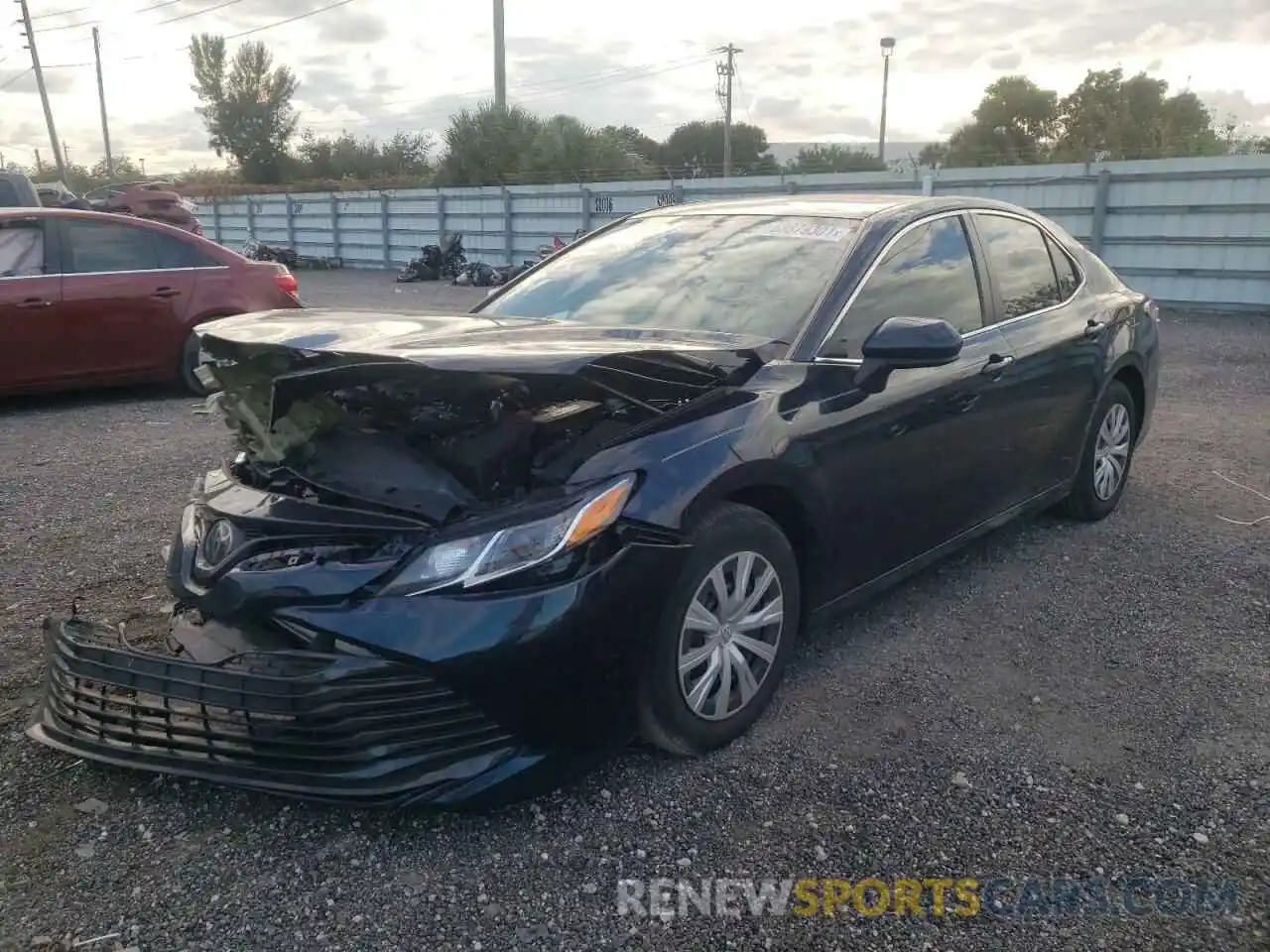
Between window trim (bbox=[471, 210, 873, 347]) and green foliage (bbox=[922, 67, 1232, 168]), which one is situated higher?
green foliage (bbox=[922, 67, 1232, 168])

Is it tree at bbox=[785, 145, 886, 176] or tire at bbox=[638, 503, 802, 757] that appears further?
tree at bbox=[785, 145, 886, 176]

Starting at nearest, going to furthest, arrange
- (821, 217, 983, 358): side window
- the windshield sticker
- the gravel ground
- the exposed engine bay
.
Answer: the gravel ground
the exposed engine bay
(821, 217, 983, 358): side window
the windshield sticker

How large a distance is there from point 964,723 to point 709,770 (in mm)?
864

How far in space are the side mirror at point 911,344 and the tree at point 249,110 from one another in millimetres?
63707

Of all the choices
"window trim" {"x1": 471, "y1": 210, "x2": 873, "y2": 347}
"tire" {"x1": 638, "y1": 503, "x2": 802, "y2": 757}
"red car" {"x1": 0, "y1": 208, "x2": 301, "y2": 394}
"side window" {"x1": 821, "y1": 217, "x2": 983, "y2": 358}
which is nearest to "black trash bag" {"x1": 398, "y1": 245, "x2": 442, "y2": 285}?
"red car" {"x1": 0, "y1": 208, "x2": 301, "y2": 394}

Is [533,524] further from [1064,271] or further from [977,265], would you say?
[1064,271]

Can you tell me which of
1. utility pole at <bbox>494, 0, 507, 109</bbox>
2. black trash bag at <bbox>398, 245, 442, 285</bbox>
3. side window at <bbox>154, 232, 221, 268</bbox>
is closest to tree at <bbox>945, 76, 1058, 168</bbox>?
utility pole at <bbox>494, 0, 507, 109</bbox>

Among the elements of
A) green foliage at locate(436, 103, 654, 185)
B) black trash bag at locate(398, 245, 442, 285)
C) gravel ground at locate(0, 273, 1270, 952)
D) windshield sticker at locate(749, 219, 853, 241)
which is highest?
green foliage at locate(436, 103, 654, 185)

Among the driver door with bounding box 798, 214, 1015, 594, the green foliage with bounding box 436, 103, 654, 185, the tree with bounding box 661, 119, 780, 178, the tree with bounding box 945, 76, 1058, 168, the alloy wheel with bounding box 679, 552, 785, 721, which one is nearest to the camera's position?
the alloy wheel with bounding box 679, 552, 785, 721

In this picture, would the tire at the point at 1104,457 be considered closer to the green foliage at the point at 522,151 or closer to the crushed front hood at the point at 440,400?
the crushed front hood at the point at 440,400

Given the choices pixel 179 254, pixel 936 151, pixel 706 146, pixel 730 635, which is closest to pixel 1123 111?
pixel 936 151

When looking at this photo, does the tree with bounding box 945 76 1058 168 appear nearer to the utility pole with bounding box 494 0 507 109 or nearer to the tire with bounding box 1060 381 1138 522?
the utility pole with bounding box 494 0 507 109

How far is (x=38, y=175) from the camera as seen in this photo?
65500 mm

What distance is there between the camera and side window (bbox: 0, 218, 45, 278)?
736cm
